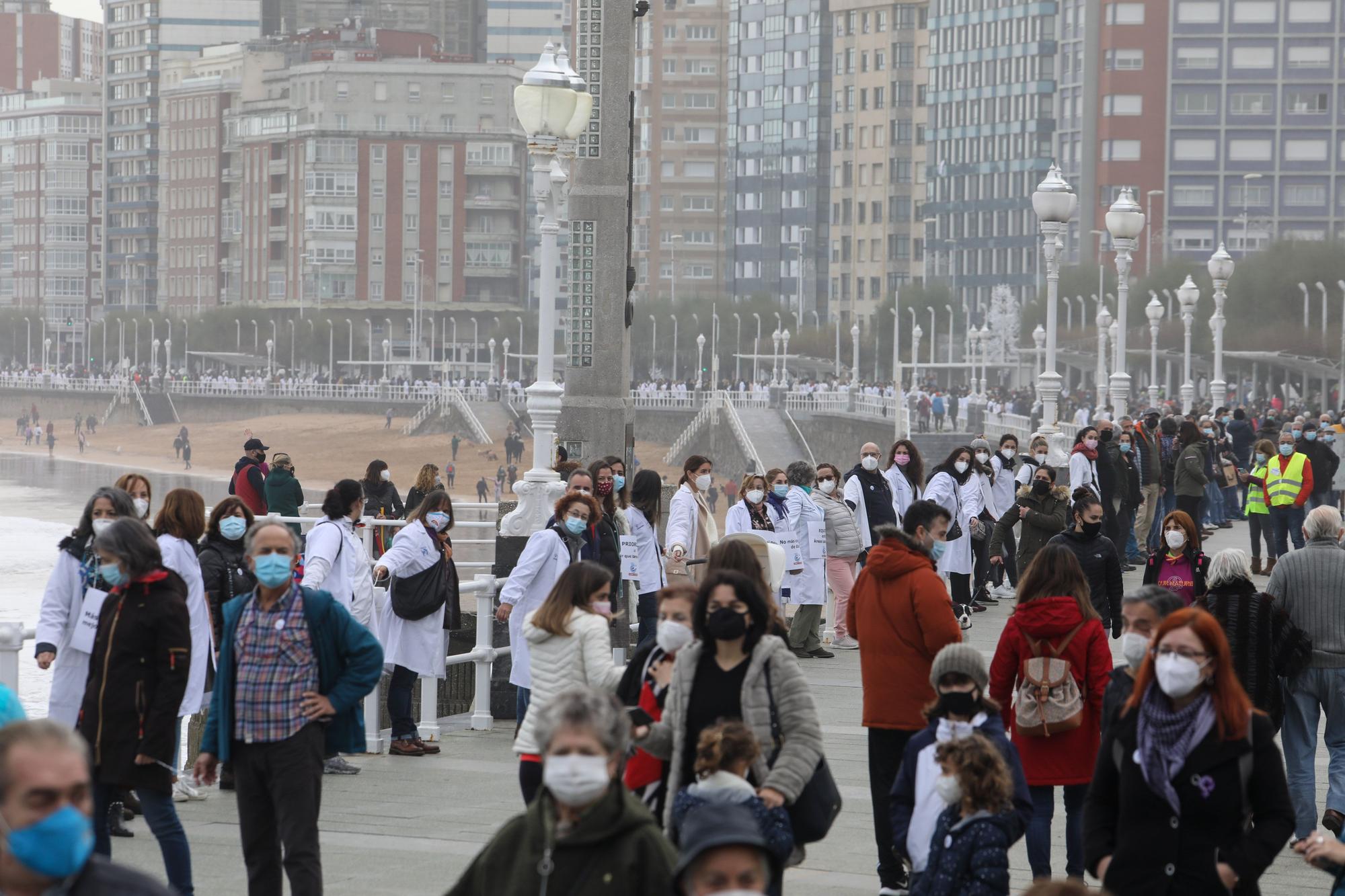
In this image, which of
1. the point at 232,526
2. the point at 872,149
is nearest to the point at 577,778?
the point at 232,526

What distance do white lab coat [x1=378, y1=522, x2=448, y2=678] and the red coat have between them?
437 cm

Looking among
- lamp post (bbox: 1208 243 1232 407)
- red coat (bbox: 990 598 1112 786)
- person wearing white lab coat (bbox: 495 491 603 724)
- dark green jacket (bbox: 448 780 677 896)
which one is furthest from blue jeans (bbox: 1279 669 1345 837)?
lamp post (bbox: 1208 243 1232 407)

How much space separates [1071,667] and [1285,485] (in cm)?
1400

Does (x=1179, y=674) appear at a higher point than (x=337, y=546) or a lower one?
higher

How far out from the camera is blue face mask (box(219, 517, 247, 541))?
994 cm

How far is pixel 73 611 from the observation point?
27.4 feet

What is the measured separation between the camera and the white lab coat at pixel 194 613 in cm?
830

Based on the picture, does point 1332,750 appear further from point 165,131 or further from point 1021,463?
point 165,131

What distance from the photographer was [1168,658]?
5.68 m

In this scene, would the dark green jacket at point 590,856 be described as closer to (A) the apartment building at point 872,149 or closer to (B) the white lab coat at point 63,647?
(B) the white lab coat at point 63,647

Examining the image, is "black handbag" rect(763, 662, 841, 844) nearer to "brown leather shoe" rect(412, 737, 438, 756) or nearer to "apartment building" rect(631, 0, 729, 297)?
"brown leather shoe" rect(412, 737, 438, 756)

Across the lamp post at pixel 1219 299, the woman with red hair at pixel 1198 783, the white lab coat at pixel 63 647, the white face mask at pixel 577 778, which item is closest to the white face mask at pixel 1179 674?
the woman with red hair at pixel 1198 783

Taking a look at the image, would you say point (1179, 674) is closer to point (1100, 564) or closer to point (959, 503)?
point (1100, 564)

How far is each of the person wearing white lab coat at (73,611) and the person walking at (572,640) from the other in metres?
1.66
